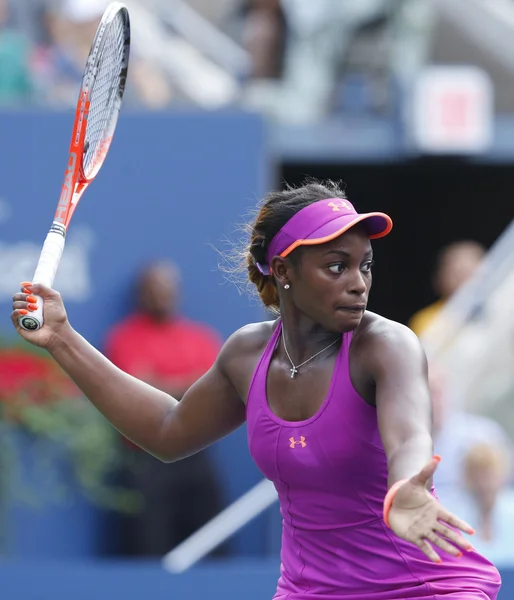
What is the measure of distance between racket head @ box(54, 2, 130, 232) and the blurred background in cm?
209

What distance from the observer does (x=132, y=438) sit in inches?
147

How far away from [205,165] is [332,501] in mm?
4763

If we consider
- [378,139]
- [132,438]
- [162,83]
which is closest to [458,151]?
[378,139]

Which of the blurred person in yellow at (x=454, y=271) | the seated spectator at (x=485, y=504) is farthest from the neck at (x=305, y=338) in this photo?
the blurred person in yellow at (x=454, y=271)

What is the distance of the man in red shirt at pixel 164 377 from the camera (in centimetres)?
686

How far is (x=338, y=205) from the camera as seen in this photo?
3.24 metres

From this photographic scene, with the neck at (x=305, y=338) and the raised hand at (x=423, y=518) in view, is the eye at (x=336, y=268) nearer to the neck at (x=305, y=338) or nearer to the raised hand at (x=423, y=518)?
the neck at (x=305, y=338)

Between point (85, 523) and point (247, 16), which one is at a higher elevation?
point (247, 16)

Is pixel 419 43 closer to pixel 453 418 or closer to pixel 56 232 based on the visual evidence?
pixel 453 418

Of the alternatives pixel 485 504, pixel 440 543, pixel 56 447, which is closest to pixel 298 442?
pixel 440 543

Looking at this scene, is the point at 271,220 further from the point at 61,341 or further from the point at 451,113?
the point at 451,113

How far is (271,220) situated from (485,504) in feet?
10.3

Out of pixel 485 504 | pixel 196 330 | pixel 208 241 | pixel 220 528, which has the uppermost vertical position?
pixel 208 241

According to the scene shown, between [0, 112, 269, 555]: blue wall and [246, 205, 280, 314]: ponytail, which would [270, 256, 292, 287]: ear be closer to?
[246, 205, 280, 314]: ponytail
